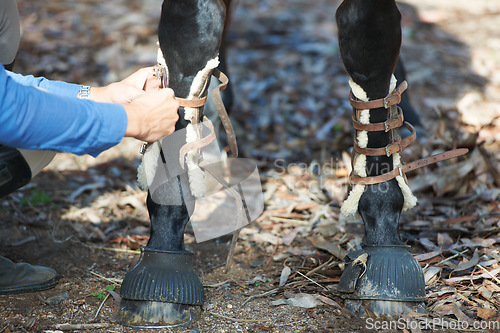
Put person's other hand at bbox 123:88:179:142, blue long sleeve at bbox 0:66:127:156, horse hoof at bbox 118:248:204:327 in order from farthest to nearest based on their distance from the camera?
1. horse hoof at bbox 118:248:204:327
2. person's other hand at bbox 123:88:179:142
3. blue long sleeve at bbox 0:66:127:156

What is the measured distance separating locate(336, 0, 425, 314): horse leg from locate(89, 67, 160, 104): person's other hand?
71 cm

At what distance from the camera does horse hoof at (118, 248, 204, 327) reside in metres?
1.60

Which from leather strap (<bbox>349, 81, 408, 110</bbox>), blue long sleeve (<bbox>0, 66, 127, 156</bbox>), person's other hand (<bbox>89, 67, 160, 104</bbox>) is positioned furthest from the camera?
person's other hand (<bbox>89, 67, 160, 104</bbox>)

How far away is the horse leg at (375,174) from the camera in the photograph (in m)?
1.65

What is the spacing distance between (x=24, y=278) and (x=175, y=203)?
714mm

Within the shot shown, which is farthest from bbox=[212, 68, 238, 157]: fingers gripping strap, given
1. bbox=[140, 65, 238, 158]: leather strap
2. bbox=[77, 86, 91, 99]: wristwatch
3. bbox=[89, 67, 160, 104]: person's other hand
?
bbox=[77, 86, 91, 99]: wristwatch

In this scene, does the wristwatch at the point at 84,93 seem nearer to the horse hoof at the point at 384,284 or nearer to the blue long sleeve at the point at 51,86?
the blue long sleeve at the point at 51,86

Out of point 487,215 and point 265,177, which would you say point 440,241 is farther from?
point 265,177

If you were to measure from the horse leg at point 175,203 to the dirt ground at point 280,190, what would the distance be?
7cm

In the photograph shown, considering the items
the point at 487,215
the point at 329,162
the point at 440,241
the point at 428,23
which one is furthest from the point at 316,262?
the point at 428,23

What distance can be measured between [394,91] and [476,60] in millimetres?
3921

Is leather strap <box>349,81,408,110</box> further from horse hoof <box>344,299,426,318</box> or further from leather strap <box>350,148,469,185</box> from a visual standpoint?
horse hoof <box>344,299,426,318</box>

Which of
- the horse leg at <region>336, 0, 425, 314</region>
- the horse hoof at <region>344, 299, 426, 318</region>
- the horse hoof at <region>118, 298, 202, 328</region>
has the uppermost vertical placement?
the horse leg at <region>336, 0, 425, 314</region>

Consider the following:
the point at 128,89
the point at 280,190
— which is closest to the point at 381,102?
the point at 128,89
